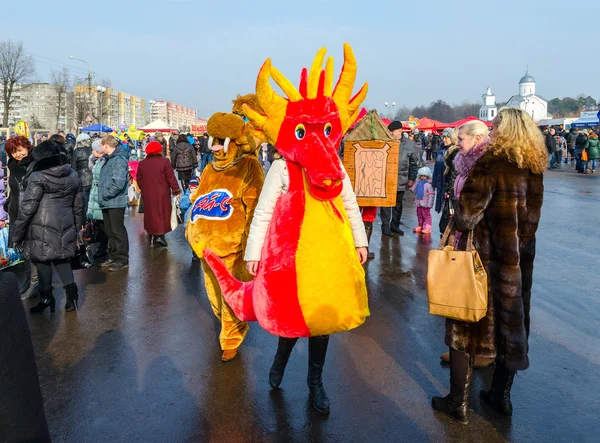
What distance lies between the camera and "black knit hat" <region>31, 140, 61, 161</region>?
194 inches

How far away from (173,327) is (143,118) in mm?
139404

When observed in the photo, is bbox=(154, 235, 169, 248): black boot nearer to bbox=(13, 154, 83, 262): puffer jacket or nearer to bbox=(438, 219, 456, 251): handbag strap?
bbox=(13, 154, 83, 262): puffer jacket

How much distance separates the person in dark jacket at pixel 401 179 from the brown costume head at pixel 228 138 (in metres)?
4.90

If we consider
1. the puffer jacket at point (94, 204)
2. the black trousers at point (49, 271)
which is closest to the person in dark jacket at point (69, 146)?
the puffer jacket at point (94, 204)

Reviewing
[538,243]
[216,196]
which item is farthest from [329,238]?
[538,243]

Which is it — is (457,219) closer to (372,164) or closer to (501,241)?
(501,241)

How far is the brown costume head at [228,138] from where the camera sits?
414 centimetres

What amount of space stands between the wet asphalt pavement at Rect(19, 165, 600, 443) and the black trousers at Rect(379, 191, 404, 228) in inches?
111

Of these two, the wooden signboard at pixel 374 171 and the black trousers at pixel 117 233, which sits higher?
the wooden signboard at pixel 374 171

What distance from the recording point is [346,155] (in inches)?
292

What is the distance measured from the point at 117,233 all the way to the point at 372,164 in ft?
12.3

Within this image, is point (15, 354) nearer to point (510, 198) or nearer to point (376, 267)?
point (510, 198)

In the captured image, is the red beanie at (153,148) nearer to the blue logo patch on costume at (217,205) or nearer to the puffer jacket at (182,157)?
the blue logo patch on costume at (217,205)

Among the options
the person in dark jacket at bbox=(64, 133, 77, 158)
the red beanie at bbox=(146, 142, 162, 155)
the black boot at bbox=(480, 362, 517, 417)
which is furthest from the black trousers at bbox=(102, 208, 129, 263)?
the black boot at bbox=(480, 362, 517, 417)
